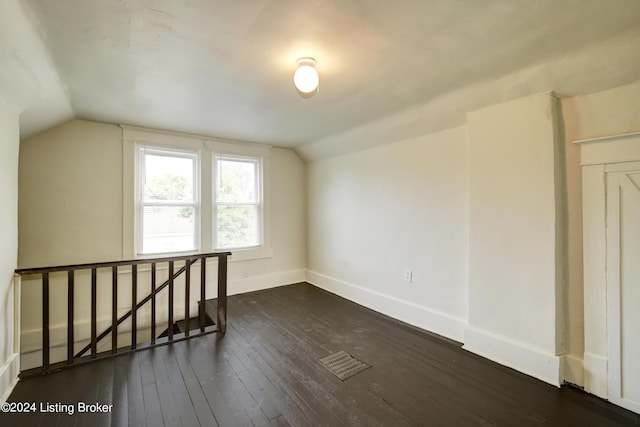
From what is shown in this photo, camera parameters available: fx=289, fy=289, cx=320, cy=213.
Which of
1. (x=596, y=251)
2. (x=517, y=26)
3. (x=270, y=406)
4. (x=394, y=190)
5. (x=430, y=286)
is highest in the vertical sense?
(x=517, y=26)

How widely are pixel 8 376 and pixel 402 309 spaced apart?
11.3 feet

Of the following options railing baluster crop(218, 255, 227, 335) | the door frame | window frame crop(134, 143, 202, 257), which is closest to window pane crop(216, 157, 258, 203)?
window frame crop(134, 143, 202, 257)

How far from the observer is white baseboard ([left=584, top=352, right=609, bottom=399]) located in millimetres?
1973

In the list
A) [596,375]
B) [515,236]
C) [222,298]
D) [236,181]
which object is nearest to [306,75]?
[515,236]

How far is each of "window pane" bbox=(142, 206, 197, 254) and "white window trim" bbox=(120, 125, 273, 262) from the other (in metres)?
0.13

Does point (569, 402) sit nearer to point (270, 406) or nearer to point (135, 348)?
point (270, 406)

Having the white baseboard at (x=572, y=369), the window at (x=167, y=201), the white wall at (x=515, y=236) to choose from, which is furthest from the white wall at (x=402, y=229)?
the window at (x=167, y=201)

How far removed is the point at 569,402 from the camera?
1.93 metres

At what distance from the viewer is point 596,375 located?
2.01 m

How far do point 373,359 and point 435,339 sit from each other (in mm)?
774

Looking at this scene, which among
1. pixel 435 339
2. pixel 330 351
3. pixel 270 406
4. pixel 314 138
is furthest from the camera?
pixel 314 138

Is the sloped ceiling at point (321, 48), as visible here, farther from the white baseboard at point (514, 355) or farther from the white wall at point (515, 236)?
Answer: the white baseboard at point (514, 355)

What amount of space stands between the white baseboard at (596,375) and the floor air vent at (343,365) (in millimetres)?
1539

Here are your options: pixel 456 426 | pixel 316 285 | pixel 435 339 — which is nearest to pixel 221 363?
pixel 456 426
